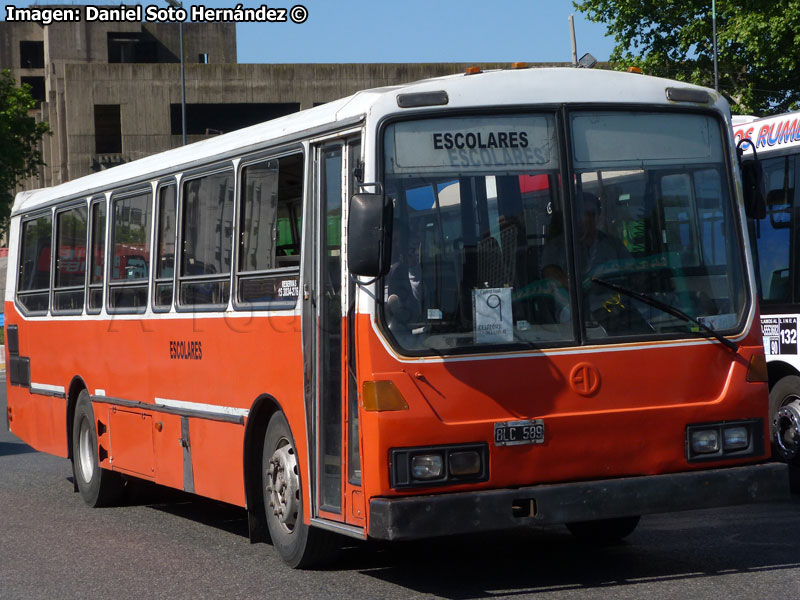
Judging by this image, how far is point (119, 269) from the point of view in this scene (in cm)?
1149

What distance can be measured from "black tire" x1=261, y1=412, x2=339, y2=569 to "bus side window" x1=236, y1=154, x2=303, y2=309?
80 cm

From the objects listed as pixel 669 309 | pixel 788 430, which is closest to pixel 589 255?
pixel 669 309

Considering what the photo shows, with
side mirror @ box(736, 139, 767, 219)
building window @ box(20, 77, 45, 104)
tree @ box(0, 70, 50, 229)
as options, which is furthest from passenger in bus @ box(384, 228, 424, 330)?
building window @ box(20, 77, 45, 104)

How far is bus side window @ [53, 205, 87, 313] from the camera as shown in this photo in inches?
494

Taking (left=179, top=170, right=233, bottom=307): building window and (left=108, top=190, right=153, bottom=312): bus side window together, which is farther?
(left=108, top=190, right=153, bottom=312): bus side window

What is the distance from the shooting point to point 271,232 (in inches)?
337

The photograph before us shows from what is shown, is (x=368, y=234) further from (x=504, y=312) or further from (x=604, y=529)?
(x=604, y=529)

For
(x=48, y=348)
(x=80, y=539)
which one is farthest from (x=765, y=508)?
(x=48, y=348)

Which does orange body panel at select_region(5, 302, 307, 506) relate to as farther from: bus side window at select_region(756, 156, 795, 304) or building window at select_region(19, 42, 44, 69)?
building window at select_region(19, 42, 44, 69)

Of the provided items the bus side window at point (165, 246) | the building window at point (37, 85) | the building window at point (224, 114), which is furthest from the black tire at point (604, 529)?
the building window at point (37, 85)

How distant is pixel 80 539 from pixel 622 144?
5015mm

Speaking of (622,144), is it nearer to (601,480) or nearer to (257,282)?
(601,480)

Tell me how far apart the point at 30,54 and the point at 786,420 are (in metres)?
76.3

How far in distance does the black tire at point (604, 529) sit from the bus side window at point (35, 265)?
651 cm
